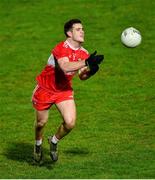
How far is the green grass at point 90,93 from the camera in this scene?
13958 millimetres

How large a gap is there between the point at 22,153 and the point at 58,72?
2605 mm

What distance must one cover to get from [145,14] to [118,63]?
4.73 metres

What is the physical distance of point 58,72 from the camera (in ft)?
44.8

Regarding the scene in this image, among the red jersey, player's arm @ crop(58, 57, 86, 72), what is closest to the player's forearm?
player's arm @ crop(58, 57, 86, 72)

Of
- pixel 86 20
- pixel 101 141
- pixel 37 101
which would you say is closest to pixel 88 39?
pixel 86 20

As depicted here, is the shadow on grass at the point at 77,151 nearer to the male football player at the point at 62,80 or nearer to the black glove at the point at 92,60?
the male football player at the point at 62,80

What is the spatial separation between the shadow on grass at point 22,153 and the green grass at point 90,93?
2cm

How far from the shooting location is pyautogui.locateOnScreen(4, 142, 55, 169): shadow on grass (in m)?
14.2

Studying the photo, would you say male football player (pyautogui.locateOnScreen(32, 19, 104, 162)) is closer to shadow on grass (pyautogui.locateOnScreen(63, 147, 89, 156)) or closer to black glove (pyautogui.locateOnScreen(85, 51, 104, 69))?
black glove (pyautogui.locateOnScreen(85, 51, 104, 69))

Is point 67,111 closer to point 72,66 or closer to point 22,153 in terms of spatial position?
point 72,66

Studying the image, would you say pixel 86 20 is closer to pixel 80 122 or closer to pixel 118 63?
pixel 118 63

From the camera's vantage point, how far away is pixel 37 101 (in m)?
13.9

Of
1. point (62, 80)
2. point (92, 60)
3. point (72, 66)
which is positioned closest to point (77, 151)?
point (62, 80)

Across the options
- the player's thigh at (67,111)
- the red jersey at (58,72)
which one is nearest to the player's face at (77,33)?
the red jersey at (58,72)
